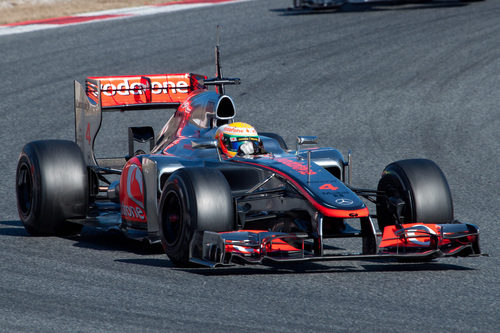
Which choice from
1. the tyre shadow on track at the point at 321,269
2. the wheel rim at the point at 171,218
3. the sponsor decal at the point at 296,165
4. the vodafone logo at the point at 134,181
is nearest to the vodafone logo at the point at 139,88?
the vodafone logo at the point at 134,181

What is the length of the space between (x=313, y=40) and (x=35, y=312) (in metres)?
17.5

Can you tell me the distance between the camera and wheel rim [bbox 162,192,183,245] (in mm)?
7426

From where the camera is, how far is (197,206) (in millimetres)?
6980

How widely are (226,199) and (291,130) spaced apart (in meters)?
8.79

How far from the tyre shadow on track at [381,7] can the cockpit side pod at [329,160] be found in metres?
18.0

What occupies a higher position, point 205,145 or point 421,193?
point 205,145

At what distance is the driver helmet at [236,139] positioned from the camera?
8.18 metres

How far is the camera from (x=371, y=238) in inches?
280

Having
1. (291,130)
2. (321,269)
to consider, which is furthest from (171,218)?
(291,130)

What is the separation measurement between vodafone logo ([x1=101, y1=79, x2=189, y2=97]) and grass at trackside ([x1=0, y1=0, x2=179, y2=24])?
15950 mm

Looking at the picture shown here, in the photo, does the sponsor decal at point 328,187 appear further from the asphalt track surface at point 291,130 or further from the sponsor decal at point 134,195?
the sponsor decal at point 134,195

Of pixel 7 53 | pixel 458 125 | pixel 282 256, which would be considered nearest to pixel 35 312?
pixel 282 256

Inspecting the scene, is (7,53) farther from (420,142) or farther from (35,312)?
(35,312)

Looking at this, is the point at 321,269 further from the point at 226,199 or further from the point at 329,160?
the point at 329,160
